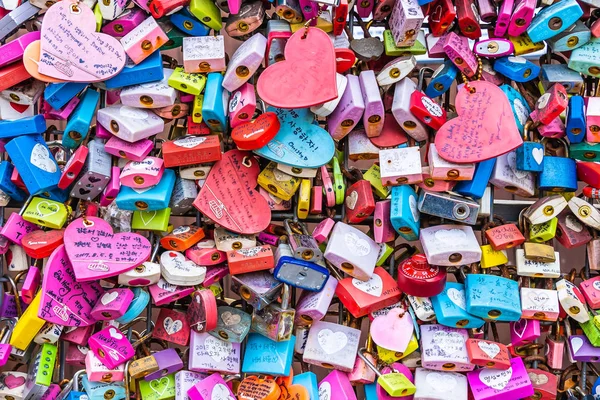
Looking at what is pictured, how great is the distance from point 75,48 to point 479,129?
0.81 meters

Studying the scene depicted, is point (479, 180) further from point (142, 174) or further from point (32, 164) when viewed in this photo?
point (32, 164)

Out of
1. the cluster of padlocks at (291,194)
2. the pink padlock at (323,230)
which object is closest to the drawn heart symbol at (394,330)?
the cluster of padlocks at (291,194)

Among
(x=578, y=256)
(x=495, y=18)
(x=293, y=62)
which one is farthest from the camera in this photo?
(x=578, y=256)

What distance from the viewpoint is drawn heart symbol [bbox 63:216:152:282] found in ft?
4.69

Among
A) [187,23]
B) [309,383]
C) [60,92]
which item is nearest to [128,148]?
[60,92]

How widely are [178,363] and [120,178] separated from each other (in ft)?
1.30

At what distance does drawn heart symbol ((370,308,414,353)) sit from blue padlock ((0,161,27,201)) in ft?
2.57

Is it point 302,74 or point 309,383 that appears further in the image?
Result: point 309,383

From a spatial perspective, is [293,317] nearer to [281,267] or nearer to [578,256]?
[281,267]

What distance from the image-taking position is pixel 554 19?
1.48 metres

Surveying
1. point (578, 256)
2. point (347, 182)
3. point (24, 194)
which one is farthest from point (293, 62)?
point (578, 256)

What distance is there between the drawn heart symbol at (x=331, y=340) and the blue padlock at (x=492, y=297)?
268 millimetres

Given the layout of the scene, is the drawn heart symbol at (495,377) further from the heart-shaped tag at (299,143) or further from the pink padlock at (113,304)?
the pink padlock at (113,304)

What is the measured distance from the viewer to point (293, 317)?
148 centimetres
